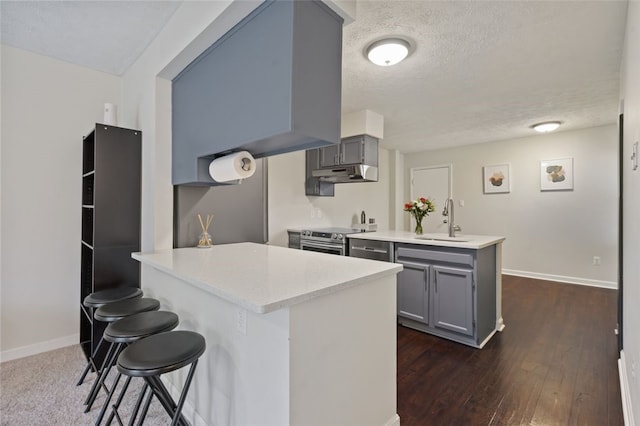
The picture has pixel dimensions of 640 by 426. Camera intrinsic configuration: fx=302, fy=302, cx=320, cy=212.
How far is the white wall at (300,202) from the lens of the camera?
156 inches

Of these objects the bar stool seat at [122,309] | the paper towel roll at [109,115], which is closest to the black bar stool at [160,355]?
the bar stool seat at [122,309]

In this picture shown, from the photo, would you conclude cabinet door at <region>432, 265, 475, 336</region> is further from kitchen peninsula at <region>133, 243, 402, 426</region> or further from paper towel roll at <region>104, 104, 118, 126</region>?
paper towel roll at <region>104, 104, 118, 126</region>

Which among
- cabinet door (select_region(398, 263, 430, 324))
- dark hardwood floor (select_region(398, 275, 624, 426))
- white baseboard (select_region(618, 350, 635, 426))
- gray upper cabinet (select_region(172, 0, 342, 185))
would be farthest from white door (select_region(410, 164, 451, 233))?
gray upper cabinet (select_region(172, 0, 342, 185))

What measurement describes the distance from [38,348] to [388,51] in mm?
3699

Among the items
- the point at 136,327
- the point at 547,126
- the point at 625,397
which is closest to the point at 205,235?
the point at 136,327

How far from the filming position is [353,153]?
3953 mm

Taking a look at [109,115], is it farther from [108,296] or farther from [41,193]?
[108,296]

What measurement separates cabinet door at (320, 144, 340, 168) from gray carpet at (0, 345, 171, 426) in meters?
3.05

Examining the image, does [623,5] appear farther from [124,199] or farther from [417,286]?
[124,199]

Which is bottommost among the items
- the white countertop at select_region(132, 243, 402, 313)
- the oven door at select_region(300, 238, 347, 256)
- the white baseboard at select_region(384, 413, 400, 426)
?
the white baseboard at select_region(384, 413, 400, 426)

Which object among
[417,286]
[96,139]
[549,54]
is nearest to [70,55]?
[96,139]

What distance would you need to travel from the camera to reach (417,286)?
2.93m

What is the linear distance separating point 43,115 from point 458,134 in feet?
17.1

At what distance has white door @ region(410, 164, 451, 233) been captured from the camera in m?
6.05
